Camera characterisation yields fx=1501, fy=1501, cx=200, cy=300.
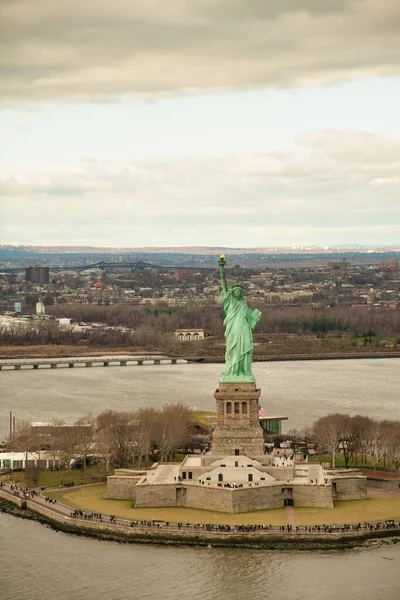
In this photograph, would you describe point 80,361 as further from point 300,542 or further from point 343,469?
point 300,542

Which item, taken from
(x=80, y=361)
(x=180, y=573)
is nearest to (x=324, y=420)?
(x=180, y=573)

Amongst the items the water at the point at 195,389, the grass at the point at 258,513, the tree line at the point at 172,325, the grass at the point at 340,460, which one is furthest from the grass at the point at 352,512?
the tree line at the point at 172,325

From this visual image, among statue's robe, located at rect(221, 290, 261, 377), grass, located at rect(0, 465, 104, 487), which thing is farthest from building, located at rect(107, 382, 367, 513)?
grass, located at rect(0, 465, 104, 487)

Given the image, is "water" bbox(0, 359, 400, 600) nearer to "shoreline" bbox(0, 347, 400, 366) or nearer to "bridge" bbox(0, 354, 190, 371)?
"bridge" bbox(0, 354, 190, 371)

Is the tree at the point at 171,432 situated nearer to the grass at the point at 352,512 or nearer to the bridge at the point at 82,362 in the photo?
the grass at the point at 352,512

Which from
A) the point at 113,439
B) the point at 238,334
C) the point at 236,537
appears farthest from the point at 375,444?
the point at 236,537
